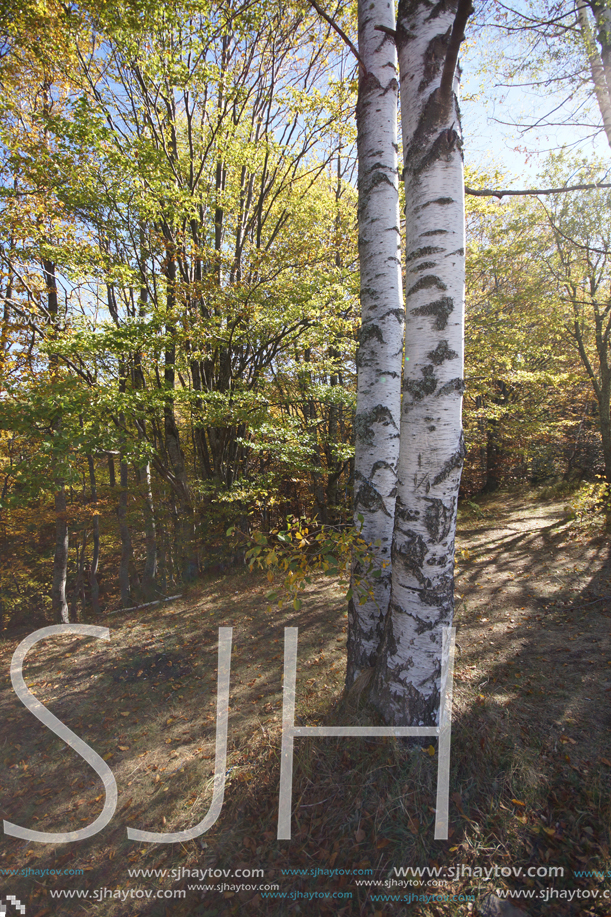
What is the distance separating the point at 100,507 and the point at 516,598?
38.0ft

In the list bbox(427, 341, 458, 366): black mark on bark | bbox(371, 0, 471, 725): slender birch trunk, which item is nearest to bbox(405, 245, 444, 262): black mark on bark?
bbox(371, 0, 471, 725): slender birch trunk

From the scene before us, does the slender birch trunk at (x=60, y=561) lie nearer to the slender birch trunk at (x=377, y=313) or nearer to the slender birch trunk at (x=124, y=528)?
the slender birch trunk at (x=124, y=528)

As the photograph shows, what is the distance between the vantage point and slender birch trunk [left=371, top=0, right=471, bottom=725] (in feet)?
6.95

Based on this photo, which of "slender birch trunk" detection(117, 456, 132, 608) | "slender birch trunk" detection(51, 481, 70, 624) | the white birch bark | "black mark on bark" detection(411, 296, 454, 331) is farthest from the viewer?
"slender birch trunk" detection(117, 456, 132, 608)

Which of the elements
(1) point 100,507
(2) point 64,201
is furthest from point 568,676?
(1) point 100,507

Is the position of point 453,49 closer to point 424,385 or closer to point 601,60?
point 424,385

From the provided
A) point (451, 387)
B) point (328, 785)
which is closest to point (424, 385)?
point (451, 387)

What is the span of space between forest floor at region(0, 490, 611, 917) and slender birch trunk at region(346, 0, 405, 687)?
57cm

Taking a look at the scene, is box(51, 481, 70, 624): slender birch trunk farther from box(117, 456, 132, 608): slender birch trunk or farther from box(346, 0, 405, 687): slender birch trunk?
box(346, 0, 405, 687): slender birch trunk

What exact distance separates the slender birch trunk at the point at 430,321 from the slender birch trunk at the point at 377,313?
514 millimetres

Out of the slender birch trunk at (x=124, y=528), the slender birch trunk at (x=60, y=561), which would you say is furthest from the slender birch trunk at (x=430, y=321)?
the slender birch trunk at (x=124, y=528)

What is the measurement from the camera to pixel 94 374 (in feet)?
24.2

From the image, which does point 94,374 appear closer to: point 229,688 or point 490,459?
point 229,688

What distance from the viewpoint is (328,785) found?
2.28m
